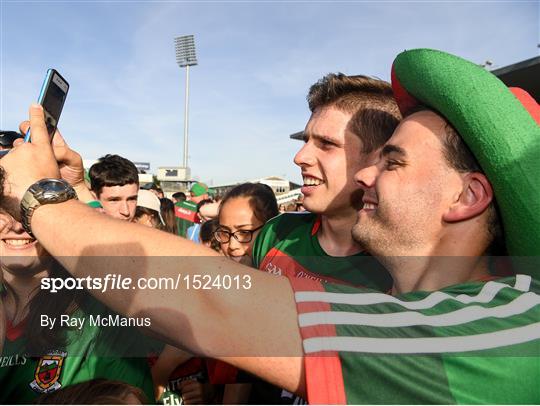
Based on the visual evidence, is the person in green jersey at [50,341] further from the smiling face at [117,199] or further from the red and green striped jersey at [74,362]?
the smiling face at [117,199]

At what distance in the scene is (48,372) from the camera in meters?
1.73

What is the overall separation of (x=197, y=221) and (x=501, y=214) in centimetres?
782

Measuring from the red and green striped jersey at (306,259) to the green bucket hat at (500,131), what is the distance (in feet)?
2.45

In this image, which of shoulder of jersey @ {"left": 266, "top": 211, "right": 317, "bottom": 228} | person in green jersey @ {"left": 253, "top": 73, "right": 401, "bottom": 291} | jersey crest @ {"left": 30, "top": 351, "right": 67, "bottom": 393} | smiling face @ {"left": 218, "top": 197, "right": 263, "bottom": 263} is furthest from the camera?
smiling face @ {"left": 218, "top": 197, "right": 263, "bottom": 263}

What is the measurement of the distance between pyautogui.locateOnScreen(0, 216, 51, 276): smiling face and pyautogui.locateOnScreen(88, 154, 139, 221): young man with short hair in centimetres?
188

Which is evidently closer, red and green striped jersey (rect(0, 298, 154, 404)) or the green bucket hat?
the green bucket hat

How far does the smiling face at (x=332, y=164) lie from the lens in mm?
2273

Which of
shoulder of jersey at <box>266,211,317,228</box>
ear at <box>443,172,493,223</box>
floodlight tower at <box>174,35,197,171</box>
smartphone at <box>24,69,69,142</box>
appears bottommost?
shoulder of jersey at <box>266,211,317,228</box>

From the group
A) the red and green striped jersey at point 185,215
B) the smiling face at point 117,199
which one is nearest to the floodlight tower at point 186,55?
the red and green striped jersey at point 185,215

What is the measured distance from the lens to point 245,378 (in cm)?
195

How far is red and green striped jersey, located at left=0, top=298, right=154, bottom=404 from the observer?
1707mm

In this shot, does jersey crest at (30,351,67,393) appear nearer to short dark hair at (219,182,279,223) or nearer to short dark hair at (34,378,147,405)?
short dark hair at (34,378,147,405)

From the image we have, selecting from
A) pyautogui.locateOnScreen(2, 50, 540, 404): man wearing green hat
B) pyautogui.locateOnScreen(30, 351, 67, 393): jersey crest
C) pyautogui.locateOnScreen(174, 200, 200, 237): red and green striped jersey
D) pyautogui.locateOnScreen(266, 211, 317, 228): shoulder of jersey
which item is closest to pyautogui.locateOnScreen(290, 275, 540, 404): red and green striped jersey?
pyautogui.locateOnScreen(2, 50, 540, 404): man wearing green hat

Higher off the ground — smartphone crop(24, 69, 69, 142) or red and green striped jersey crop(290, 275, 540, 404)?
smartphone crop(24, 69, 69, 142)
